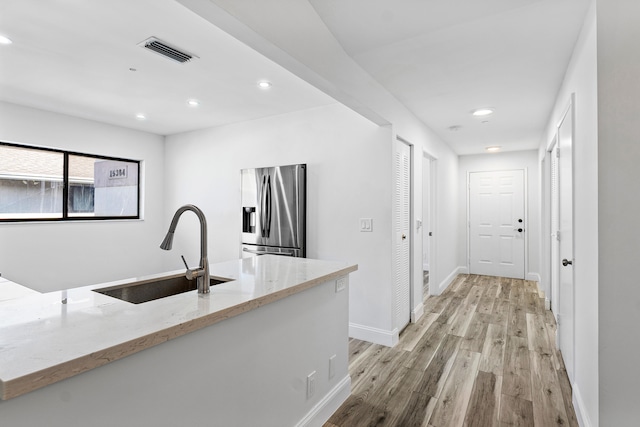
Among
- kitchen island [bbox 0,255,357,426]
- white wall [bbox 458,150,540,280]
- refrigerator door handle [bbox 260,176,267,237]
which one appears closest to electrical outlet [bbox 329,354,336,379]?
kitchen island [bbox 0,255,357,426]

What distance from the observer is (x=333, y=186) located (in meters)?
3.44

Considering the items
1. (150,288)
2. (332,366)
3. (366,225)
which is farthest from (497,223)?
(150,288)

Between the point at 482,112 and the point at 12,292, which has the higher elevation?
the point at 482,112

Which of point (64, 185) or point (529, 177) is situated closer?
point (64, 185)

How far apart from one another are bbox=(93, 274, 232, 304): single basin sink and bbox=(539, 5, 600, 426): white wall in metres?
1.87

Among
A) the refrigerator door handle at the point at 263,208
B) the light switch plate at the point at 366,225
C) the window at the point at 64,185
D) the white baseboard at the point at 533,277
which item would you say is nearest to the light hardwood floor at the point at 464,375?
the light switch plate at the point at 366,225

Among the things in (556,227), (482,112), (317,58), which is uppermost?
(482,112)

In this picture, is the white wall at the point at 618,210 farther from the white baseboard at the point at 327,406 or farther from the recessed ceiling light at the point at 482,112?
the recessed ceiling light at the point at 482,112

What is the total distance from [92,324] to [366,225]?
98.3 inches

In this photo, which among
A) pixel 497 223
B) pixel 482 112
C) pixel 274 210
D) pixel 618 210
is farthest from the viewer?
pixel 497 223

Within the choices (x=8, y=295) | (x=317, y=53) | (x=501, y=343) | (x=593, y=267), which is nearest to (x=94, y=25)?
(x=317, y=53)

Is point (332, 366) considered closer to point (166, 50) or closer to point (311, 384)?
point (311, 384)

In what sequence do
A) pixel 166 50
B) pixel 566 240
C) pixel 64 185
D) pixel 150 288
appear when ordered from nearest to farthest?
1. pixel 150 288
2. pixel 166 50
3. pixel 566 240
4. pixel 64 185

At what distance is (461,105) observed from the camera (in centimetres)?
338
